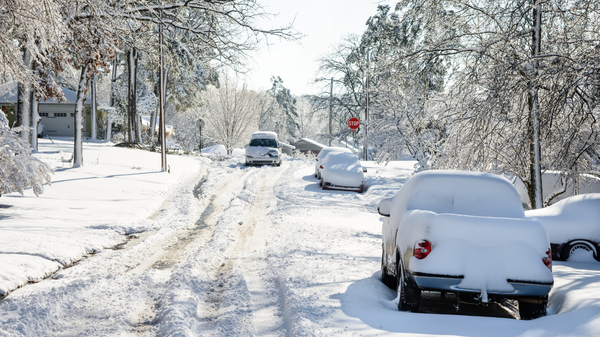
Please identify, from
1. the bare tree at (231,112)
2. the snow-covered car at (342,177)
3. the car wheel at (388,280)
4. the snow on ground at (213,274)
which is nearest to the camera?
the snow on ground at (213,274)

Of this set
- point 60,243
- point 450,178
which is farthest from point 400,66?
point 60,243

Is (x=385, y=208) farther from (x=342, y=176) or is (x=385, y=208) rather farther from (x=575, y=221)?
(x=342, y=176)

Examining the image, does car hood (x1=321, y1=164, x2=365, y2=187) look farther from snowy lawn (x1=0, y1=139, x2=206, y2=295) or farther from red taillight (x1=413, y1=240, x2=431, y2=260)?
red taillight (x1=413, y1=240, x2=431, y2=260)

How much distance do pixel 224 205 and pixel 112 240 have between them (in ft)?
14.9

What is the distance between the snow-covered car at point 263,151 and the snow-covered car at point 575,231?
62.6ft

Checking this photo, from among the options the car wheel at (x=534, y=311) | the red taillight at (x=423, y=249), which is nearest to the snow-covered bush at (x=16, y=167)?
the red taillight at (x=423, y=249)

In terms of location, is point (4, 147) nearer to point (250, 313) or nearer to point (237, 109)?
point (250, 313)

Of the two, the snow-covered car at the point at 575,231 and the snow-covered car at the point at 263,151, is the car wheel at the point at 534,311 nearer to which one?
the snow-covered car at the point at 575,231

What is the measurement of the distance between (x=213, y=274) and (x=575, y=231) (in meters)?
6.25

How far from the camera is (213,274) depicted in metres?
6.48

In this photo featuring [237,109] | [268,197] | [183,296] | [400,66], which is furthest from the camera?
[237,109]

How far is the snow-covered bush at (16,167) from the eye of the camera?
9172 mm

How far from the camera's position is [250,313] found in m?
4.92

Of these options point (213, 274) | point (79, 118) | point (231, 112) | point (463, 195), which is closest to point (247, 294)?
point (213, 274)
